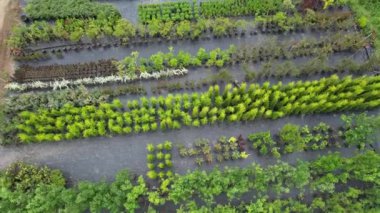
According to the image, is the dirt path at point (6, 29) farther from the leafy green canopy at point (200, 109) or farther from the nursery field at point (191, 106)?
the leafy green canopy at point (200, 109)

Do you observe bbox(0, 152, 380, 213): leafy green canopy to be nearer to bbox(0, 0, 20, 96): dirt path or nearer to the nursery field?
the nursery field

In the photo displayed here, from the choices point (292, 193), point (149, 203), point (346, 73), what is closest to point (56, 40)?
point (149, 203)

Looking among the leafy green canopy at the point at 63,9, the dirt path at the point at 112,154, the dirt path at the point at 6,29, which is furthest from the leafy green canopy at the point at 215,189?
the leafy green canopy at the point at 63,9

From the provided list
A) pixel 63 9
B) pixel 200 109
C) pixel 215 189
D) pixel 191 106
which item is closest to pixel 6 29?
pixel 63 9

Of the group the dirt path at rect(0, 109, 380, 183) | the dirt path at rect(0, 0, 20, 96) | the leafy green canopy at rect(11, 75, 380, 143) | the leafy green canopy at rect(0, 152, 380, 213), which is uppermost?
the dirt path at rect(0, 0, 20, 96)

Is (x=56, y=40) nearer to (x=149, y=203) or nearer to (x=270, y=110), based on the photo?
(x=149, y=203)

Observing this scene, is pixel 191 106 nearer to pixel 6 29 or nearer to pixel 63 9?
pixel 63 9

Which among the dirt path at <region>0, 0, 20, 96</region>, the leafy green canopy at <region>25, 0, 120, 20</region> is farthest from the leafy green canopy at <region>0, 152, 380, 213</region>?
the leafy green canopy at <region>25, 0, 120, 20</region>
